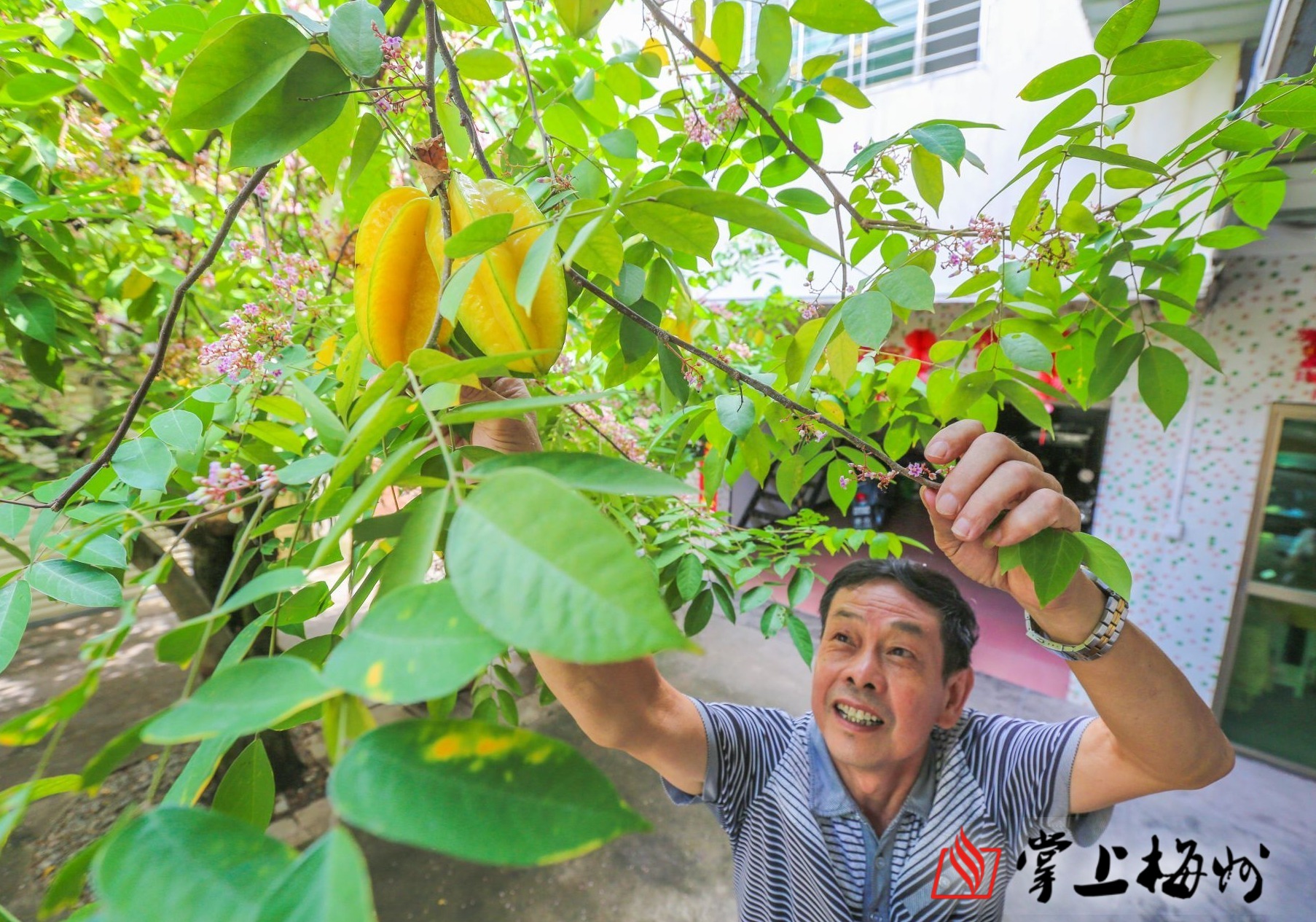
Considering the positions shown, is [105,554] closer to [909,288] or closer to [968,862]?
[909,288]

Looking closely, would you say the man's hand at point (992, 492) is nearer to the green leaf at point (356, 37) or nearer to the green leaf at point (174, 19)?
the green leaf at point (356, 37)

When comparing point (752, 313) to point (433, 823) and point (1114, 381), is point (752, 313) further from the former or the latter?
point (433, 823)

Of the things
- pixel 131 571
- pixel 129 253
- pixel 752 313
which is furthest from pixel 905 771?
pixel 131 571

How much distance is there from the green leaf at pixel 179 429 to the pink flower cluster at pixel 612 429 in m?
0.73

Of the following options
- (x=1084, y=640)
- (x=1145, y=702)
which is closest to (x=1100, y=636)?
(x=1084, y=640)

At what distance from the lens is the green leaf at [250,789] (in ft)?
1.11

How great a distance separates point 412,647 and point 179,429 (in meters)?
0.58

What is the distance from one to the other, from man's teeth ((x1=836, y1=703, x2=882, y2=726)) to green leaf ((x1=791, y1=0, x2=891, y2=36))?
3.99ft

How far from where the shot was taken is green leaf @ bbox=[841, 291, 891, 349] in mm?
497

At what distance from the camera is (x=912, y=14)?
3.08 metres

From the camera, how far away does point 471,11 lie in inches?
23.6

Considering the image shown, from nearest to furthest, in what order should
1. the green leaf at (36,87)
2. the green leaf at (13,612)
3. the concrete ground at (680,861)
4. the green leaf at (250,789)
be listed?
1. the green leaf at (250,789)
2. the green leaf at (13,612)
3. the green leaf at (36,87)
4. the concrete ground at (680,861)

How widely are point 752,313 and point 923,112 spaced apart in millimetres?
1787

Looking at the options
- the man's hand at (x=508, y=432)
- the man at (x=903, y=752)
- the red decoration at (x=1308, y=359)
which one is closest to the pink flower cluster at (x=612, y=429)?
the man at (x=903, y=752)
